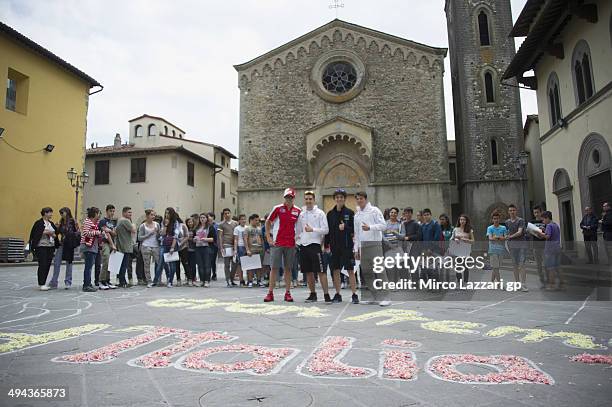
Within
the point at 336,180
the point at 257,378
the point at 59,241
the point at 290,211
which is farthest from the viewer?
the point at 336,180

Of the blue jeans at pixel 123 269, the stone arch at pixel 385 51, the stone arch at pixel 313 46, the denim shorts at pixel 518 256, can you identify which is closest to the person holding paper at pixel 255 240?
the blue jeans at pixel 123 269

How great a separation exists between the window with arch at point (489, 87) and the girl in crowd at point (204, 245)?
20965 mm

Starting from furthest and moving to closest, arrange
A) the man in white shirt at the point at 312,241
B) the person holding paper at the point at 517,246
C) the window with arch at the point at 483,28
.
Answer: the window with arch at the point at 483,28 → the person holding paper at the point at 517,246 → the man in white shirt at the point at 312,241

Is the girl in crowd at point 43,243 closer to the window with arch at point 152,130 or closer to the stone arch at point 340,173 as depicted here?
the stone arch at point 340,173

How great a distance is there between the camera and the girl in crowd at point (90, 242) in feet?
30.5

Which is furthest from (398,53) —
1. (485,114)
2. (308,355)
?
(308,355)

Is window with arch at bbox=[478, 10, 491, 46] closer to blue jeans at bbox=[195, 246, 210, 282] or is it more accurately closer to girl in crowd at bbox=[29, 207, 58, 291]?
blue jeans at bbox=[195, 246, 210, 282]

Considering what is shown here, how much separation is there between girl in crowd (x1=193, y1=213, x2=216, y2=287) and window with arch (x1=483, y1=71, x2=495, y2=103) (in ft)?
68.8

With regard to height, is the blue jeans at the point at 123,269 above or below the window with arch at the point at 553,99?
below

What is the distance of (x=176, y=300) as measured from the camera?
25.5 ft

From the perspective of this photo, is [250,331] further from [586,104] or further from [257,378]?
[586,104]

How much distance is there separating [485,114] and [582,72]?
13054mm

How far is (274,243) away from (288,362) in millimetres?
4151

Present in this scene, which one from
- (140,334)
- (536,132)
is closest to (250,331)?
(140,334)
